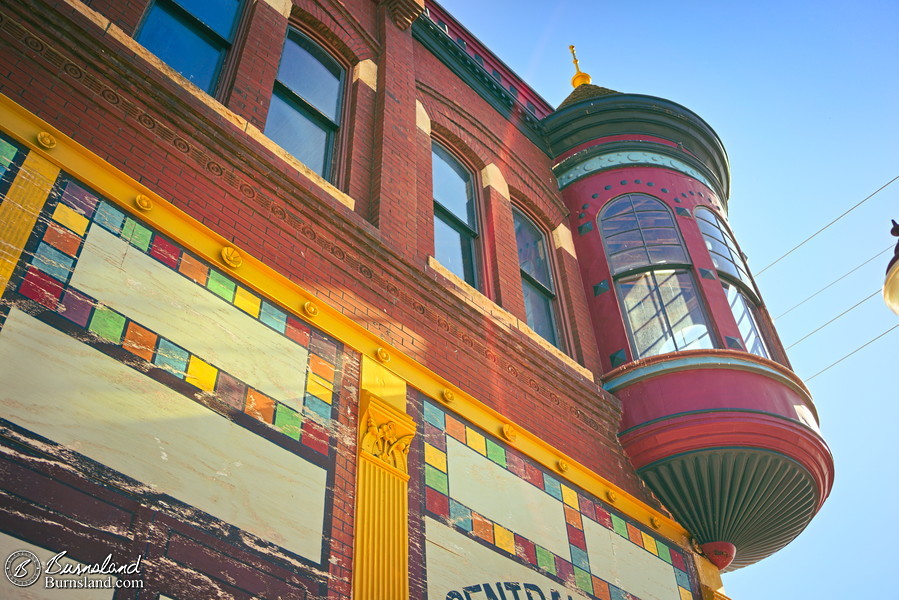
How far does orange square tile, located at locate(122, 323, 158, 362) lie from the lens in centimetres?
483

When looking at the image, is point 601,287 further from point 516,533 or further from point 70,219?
point 70,219

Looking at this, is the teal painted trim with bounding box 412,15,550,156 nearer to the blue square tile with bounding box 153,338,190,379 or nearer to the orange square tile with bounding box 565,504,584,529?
the orange square tile with bounding box 565,504,584,529

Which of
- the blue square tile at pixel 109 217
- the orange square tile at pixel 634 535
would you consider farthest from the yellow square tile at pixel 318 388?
the orange square tile at pixel 634 535

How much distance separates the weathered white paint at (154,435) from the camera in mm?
4238

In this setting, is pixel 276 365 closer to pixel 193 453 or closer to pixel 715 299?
pixel 193 453

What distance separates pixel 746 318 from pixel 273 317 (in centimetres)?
670

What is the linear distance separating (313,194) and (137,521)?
3.49 m

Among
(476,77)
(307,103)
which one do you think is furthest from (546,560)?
(476,77)

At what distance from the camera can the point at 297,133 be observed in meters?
8.45

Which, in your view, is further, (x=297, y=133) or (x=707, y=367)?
(x=707, y=367)

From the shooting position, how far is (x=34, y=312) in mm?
4488

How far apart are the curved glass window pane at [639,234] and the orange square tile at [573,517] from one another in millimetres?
4197

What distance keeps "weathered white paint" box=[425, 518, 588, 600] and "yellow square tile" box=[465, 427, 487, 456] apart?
0.90 m

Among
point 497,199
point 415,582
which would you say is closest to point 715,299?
point 497,199
